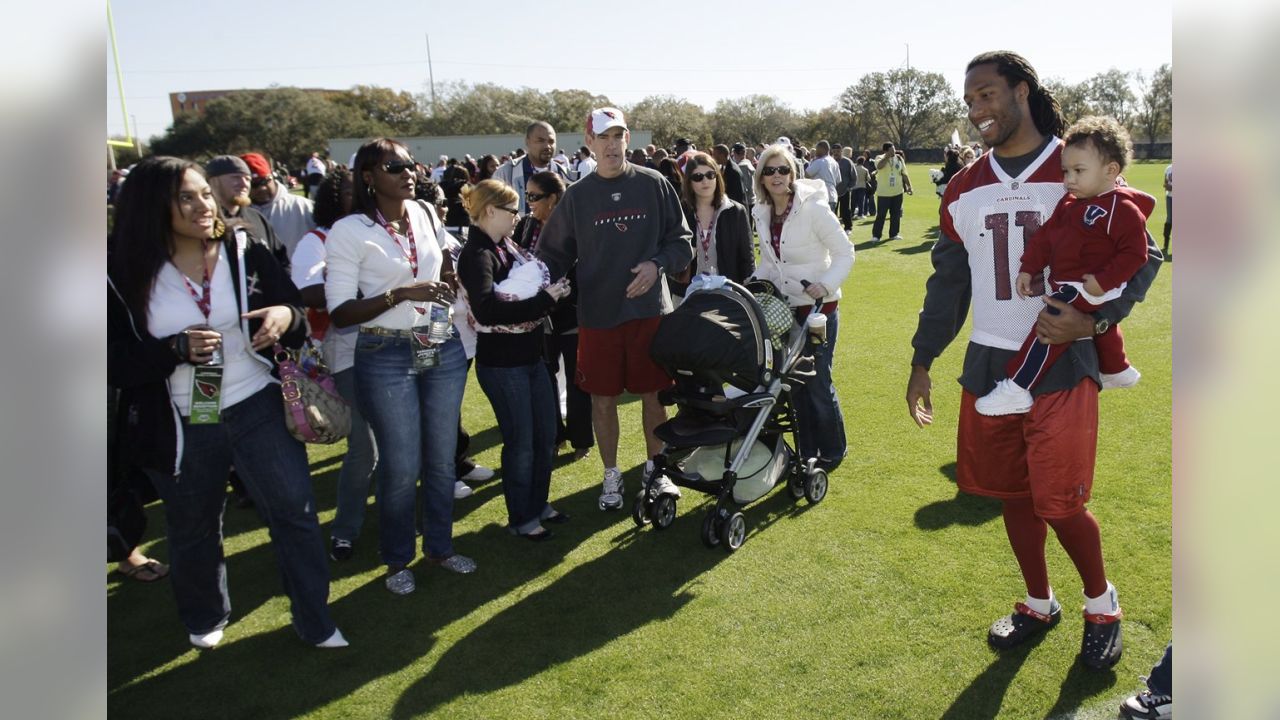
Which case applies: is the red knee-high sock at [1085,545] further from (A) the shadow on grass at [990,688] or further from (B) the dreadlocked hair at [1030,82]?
(B) the dreadlocked hair at [1030,82]

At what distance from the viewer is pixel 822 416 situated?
5.51 m

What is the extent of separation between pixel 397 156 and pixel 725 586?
252 centimetres

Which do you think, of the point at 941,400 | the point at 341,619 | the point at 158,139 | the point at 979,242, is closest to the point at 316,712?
the point at 341,619

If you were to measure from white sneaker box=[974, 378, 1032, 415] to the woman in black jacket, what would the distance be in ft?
8.89

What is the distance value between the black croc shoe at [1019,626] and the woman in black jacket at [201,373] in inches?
109

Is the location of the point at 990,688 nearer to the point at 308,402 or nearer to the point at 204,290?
the point at 308,402

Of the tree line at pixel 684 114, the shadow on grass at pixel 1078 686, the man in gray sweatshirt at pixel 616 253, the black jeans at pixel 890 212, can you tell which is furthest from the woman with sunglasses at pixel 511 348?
the tree line at pixel 684 114

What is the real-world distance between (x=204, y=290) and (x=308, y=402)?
576 millimetres

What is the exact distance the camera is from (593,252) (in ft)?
15.9

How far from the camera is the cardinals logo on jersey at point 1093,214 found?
9.29 ft

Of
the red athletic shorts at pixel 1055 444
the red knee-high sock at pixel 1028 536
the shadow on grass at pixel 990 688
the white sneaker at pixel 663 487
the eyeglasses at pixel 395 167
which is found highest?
the eyeglasses at pixel 395 167

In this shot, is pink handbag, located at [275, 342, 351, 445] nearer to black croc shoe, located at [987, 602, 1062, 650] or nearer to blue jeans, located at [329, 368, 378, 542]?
blue jeans, located at [329, 368, 378, 542]
